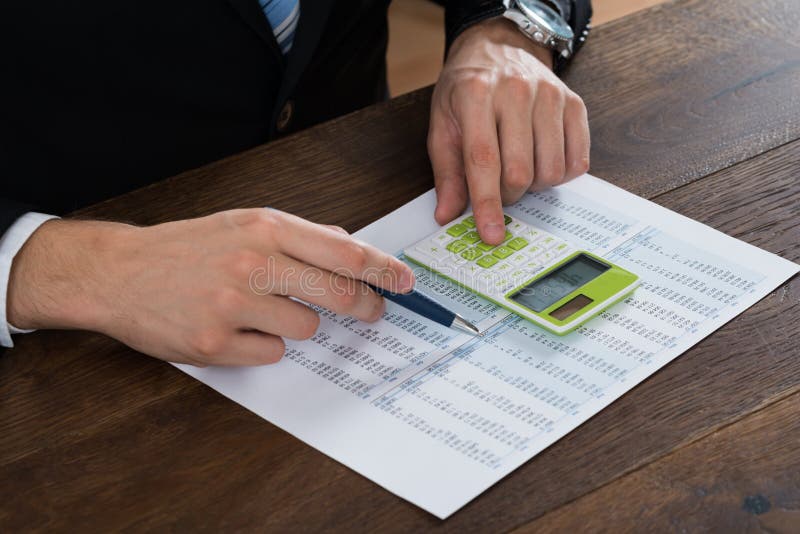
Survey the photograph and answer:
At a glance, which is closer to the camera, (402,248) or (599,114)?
(402,248)

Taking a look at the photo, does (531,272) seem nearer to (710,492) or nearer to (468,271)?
(468,271)

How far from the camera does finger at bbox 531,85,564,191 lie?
3.23 ft

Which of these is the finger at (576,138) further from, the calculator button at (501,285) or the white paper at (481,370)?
the calculator button at (501,285)

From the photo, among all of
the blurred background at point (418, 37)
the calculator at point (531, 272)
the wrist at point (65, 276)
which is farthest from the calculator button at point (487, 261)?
the blurred background at point (418, 37)

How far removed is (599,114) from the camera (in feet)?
3.61

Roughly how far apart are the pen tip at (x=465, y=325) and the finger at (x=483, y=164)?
122 mm

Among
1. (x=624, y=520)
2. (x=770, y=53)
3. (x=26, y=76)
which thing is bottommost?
(x=624, y=520)

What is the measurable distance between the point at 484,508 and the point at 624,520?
10cm

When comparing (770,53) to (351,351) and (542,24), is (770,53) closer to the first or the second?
(542,24)

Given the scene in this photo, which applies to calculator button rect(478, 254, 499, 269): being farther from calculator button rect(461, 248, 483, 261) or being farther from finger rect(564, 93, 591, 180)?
finger rect(564, 93, 591, 180)

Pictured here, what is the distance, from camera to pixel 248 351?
2.60 ft

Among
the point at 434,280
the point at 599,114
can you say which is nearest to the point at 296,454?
the point at 434,280

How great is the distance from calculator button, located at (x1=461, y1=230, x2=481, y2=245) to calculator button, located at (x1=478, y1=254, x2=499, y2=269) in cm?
4

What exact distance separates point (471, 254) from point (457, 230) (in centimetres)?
5
